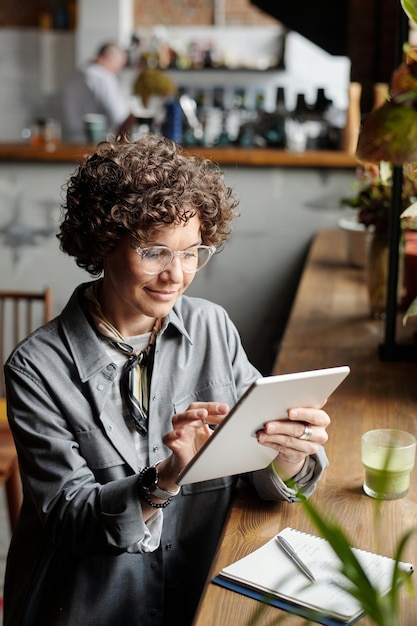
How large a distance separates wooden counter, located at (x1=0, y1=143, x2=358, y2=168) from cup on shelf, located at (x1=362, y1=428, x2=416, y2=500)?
238cm

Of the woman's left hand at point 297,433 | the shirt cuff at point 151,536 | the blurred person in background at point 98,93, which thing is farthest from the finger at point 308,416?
the blurred person in background at point 98,93

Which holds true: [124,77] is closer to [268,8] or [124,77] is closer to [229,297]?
[268,8]

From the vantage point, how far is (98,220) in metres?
1.39

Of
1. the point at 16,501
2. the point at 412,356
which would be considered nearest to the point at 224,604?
the point at 412,356

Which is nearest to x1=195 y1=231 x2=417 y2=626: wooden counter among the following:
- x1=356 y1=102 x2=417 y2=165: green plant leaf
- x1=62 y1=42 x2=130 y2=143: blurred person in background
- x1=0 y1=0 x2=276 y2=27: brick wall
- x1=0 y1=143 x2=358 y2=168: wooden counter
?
x1=356 y1=102 x2=417 y2=165: green plant leaf

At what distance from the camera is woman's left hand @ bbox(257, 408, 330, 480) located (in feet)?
4.04

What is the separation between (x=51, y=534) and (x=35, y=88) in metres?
7.34

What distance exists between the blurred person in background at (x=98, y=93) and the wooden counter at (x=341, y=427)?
4.17 meters

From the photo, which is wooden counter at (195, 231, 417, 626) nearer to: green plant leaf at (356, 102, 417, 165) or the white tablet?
the white tablet

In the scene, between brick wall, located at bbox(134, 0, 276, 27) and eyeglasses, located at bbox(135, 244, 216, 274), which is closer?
eyeglasses, located at bbox(135, 244, 216, 274)

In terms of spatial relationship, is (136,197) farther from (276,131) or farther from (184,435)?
(276,131)

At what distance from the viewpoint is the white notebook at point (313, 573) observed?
1071 mm

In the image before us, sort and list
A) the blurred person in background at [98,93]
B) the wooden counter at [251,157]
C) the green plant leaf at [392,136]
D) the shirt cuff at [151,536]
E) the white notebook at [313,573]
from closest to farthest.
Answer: the green plant leaf at [392,136] < the white notebook at [313,573] < the shirt cuff at [151,536] < the wooden counter at [251,157] < the blurred person in background at [98,93]

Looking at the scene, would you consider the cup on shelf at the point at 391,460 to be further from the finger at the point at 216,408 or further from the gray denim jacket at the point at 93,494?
the finger at the point at 216,408
